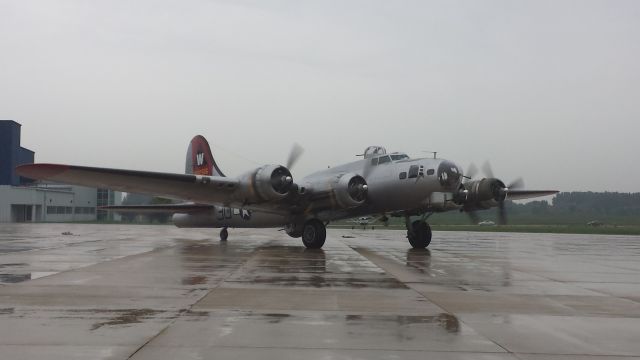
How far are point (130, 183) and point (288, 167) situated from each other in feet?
21.5

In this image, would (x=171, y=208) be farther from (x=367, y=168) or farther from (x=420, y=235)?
(x=420, y=235)

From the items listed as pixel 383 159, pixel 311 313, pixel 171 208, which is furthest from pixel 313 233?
pixel 311 313

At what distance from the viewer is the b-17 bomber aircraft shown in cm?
2044

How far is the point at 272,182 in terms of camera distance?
68.8ft

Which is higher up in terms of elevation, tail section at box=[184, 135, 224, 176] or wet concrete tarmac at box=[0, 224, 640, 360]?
tail section at box=[184, 135, 224, 176]

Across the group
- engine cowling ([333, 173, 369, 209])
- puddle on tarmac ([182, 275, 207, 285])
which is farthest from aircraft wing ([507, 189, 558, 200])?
puddle on tarmac ([182, 275, 207, 285])

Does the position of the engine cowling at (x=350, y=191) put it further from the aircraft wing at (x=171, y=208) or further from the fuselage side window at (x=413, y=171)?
the aircraft wing at (x=171, y=208)

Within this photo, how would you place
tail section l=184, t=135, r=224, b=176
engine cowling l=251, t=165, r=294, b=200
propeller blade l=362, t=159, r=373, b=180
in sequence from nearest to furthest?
engine cowling l=251, t=165, r=294, b=200 < propeller blade l=362, t=159, r=373, b=180 < tail section l=184, t=135, r=224, b=176

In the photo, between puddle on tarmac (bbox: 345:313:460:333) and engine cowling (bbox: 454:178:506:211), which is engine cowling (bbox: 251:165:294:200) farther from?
puddle on tarmac (bbox: 345:313:460:333)

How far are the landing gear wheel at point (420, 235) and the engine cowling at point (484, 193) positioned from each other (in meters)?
2.40

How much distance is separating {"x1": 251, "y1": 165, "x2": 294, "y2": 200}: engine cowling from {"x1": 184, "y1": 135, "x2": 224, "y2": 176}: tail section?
9.17 metres

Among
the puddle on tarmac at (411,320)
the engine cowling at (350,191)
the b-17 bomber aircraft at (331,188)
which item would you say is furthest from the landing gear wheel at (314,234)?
the puddle on tarmac at (411,320)

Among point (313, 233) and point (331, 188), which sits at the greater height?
point (331, 188)

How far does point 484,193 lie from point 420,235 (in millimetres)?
3552
